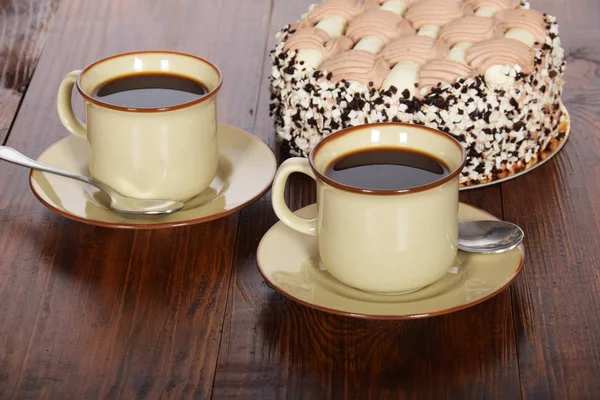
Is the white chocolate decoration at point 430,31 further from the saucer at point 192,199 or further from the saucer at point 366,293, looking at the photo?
the saucer at point 366,293

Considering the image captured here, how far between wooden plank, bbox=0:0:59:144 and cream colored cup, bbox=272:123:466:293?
609 mm

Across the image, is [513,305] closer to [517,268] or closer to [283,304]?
[517,268]

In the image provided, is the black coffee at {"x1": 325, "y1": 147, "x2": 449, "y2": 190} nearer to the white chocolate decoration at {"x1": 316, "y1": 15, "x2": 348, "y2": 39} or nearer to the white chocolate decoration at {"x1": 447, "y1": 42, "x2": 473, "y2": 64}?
the white chocolate decoration at {"x1": 447, "y1": 42, "x2": 473, "y2": 64}

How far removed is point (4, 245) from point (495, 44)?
2.15 feet

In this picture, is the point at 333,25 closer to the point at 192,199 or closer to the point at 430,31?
the point at 430,31

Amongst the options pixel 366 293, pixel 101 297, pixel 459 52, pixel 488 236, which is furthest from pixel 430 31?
pixel 101 297

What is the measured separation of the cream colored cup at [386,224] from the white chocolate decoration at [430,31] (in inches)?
12.8

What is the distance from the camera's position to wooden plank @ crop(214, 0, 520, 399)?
898mm

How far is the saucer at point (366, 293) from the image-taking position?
3.08ft

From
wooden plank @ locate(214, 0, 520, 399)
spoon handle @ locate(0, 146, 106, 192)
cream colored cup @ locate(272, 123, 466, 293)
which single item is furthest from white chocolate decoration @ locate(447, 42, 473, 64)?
spoon handle @ locate(0, 146, 106, 192)

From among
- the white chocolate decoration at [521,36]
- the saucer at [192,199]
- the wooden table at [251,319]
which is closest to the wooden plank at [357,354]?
the wooden table at [251,319]

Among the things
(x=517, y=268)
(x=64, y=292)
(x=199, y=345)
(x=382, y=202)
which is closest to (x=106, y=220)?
(x=64, y=292)

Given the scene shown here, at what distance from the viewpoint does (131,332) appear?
0.98 meters

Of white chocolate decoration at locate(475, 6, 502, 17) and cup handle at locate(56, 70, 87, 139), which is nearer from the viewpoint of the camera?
cup handle at locate(56, 70, 87, 139)
